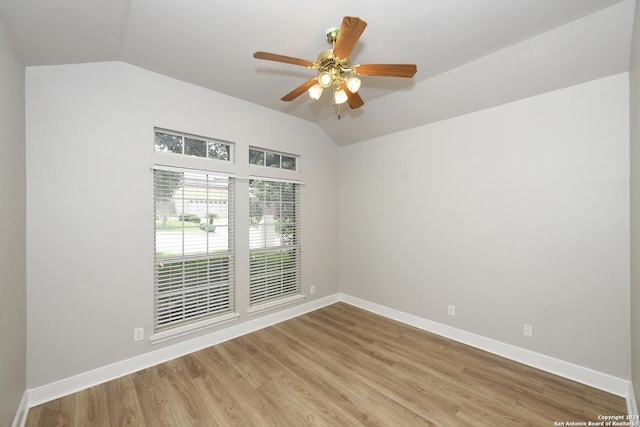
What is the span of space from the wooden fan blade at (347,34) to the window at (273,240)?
2.14m

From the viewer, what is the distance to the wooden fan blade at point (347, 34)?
137 centimetres

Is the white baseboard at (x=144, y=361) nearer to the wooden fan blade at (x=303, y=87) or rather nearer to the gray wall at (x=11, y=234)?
the gray wall at (x=11, y=234)

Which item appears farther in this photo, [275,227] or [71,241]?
[275,227]

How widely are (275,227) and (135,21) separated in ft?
8.29

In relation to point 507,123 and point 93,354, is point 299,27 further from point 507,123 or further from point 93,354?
point 93,354

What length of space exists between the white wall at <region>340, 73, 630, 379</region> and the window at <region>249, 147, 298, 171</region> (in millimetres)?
1332

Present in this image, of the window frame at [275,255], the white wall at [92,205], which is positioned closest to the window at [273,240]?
Result: the window frame at [275,255]

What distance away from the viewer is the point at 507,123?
2.76 meters

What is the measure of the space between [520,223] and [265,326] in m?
3.21

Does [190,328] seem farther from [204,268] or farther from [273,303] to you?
[273,303]

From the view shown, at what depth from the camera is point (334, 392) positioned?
7.30ft

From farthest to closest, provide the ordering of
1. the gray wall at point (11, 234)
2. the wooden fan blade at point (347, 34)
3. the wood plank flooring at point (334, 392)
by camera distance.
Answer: the wood plank flooring at point (334, 392) < the gray wall at point (11, 234) < the wooden fan blade at point (347, 34)

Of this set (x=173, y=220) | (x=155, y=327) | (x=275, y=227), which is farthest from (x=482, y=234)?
(x=155, y=327)

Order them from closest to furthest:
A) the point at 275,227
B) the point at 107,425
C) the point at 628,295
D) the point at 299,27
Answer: the point at 107,425 → the point at 299,27 → the point at 628,295 → the point at 275,227
